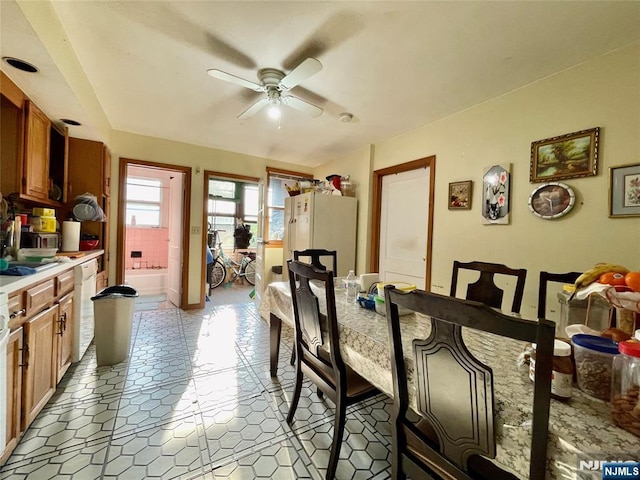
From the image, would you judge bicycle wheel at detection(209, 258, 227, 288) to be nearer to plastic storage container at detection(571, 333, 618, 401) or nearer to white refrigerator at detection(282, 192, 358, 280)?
white refrigerator at detection(282, 192, 358, 280)

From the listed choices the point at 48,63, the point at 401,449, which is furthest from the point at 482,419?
the point at 48,63

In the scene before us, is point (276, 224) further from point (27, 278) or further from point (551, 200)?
point (551, 200)

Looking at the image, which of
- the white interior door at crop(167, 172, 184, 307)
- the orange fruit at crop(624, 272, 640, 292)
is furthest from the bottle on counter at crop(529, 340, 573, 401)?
the white interior door at crop(167, 172, 184, 307)

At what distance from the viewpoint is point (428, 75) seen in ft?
6.54

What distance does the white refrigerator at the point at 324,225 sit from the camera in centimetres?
342

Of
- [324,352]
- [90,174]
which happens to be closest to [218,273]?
[90,174]

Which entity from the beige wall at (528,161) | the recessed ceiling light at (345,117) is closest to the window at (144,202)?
the recessed ceiling light at (345,117)

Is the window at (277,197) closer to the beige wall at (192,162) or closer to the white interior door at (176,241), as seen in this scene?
the beige wall at (192,162)

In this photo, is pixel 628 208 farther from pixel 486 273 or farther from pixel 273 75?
pixel 273 75

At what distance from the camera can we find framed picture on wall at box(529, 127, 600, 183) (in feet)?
5.74

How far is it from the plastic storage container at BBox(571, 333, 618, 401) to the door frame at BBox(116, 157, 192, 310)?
4002mm

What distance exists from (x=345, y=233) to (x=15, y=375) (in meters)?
3.09

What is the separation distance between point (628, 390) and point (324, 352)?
43.8 inches

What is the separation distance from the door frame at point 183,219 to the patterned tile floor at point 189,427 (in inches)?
53.8
